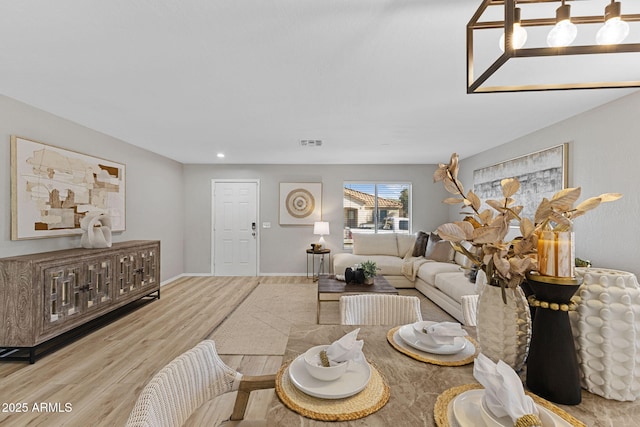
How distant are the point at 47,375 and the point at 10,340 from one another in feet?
1.65

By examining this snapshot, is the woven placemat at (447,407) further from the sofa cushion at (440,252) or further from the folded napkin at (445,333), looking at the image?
the sofa cushion at (440,252)

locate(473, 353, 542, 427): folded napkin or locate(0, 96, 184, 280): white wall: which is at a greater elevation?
locate(0, 96, 184, 280): white wall

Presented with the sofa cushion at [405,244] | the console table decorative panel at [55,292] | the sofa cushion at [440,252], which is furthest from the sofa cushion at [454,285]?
the console table decorative panel at [55,292]

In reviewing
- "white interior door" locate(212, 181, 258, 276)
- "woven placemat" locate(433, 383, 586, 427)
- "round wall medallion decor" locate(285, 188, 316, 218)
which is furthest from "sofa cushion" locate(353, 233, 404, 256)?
"woven placemat" locate(433, 383, 586, 427)

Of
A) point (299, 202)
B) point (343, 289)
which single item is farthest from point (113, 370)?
point (299, 202)

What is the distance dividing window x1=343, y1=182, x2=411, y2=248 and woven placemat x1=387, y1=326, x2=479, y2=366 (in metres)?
4.88

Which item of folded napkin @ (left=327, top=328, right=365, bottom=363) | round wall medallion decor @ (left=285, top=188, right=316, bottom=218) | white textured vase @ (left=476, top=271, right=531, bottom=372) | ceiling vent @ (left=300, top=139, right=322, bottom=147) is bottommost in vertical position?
folded napkin @ (left=327, top=328, right=365, bottom=363)

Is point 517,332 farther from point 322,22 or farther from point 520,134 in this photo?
point 520,134

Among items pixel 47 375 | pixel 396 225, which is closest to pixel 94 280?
pixel 47 375

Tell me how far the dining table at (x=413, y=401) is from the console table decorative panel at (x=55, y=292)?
8.82ft

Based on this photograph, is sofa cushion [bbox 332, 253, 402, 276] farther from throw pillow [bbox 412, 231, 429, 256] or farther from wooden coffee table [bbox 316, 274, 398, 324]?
wooden coffee table [bbox 316, 274, 398, 324]

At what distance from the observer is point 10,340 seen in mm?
2396

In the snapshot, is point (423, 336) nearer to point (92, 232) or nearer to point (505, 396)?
point (505, 396)

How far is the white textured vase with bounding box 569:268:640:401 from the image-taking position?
29.1 inches
